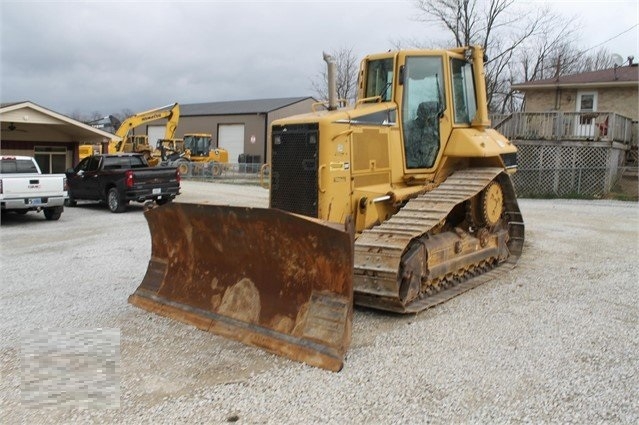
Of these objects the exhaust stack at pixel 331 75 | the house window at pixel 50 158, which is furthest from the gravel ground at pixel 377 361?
the house window at pixel 50 158

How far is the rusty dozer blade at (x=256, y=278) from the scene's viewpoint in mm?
4785

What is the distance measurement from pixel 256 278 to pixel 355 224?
168cm

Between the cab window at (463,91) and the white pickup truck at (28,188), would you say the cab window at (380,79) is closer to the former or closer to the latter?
the cab window at (463,91)

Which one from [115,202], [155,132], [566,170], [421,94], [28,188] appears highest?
[155,132]

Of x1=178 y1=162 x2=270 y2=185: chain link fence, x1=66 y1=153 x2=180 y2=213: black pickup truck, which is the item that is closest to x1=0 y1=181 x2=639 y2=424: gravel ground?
x1=66 y1=153 x2=180 y2=213: black pickup truck

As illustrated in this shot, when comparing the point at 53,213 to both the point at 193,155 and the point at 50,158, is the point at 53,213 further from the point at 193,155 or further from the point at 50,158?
the point at 193,155

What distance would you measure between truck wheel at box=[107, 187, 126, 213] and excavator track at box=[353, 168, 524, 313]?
11032 millimetres

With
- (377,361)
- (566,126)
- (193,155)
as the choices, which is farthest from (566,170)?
(193,155)

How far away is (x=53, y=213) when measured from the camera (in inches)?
571

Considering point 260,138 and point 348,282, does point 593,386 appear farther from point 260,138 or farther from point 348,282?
point 260,138

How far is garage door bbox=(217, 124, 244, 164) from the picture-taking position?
50219 mm

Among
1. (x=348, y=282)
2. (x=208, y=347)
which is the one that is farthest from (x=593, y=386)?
(x=208, y=347)

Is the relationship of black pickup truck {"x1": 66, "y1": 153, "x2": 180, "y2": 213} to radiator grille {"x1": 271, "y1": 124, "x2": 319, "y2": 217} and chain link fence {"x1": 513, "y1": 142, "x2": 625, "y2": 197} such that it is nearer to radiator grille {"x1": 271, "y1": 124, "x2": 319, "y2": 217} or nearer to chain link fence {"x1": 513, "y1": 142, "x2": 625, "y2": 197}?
radiator grille {"x1": 271, "y1": 124, "x2": 319, "y2": 217}

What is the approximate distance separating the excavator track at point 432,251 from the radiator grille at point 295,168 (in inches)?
33.0
